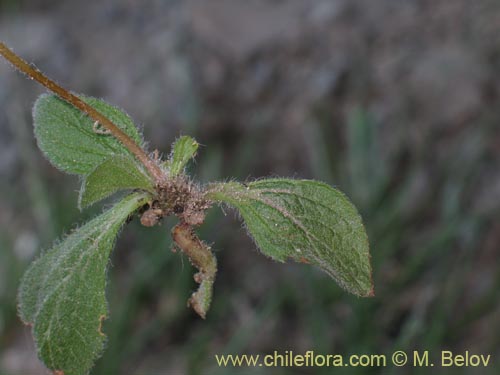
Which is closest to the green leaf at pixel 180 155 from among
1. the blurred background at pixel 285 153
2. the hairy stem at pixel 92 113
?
the hairy stem at pixel 92 113

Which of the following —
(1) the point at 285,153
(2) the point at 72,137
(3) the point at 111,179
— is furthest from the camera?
(1) the point at 285,153

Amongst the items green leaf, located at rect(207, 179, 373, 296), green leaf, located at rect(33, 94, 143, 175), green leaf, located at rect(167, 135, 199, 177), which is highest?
green leaf, located at rect(33, 94, 143, 175)

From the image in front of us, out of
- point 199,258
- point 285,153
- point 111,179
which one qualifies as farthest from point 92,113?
point 285,153

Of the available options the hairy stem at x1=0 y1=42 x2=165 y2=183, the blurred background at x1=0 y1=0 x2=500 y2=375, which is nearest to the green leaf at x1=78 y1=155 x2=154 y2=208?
the hairy stem at x1=0 y1=42 x2=165 y2=183

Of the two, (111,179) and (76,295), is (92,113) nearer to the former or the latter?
(111,179)

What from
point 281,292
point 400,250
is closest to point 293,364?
point 281,292

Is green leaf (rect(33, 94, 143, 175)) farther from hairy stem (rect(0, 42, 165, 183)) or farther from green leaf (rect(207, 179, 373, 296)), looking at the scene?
green leaf (rect(207, 179, 373, 296))
